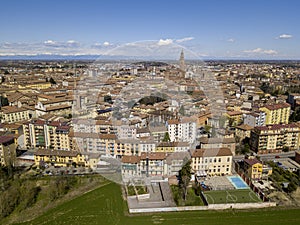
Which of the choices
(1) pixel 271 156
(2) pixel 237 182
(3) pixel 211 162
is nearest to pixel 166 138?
(3) pixel 211 162

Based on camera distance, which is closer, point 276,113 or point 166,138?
point 166,138

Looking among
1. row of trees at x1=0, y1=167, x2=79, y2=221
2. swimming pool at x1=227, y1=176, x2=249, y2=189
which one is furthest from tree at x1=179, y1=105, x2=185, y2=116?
row of trees at x1=0, y1=167, x2=79, y2=221

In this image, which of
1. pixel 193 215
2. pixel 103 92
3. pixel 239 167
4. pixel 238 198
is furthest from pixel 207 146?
pixel 103 92

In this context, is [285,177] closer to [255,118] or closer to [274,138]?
[274,138]

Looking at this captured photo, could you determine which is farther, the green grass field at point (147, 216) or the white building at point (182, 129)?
the white building at point (182, 129)

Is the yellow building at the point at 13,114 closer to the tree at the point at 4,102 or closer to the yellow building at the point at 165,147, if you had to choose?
the tree at the point at 4,102

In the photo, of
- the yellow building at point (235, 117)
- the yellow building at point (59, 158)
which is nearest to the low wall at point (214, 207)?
the yellow building at point (59, 158)

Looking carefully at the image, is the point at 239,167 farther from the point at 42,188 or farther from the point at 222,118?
the point at 42,188
